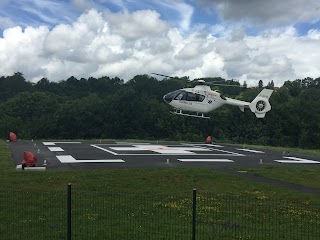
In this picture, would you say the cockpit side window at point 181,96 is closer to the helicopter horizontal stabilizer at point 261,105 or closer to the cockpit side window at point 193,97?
the cockpit side window at point 193,97

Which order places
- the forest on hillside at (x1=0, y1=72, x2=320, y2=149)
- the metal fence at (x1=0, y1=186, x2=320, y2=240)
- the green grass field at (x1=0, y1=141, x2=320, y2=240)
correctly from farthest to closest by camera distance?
the forest on hillside at (x1=0, y1=72, x2=320, y2=149)
the green grass field at (x1=0, y1=141, x2=320, y2=240)
the metal fence at (x1=0, y1=186, x2=320, y2=240)

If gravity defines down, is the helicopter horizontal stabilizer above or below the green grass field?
above

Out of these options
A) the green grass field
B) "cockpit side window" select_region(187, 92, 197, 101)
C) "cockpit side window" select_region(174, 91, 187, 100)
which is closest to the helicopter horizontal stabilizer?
"cockpit side window" select_region(187, 92, 197, 101)

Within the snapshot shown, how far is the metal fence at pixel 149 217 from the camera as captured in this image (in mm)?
10375

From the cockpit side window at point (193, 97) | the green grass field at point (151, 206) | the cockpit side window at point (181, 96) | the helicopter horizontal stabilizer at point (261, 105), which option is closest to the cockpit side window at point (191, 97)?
the cockpit side window at point (193, 97)

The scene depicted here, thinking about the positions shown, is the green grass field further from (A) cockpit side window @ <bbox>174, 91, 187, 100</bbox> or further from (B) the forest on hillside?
(B) the forest on hillside

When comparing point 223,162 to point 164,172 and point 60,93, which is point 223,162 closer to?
point 164,172

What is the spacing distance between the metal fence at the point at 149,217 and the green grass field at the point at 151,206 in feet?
0.09

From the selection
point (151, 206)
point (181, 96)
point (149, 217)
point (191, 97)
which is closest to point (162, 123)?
point (181, 96)

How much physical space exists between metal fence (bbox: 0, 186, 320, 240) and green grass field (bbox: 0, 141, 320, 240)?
3 cm

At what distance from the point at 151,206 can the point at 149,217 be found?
Answer: 1532 mm

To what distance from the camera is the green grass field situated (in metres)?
10.7

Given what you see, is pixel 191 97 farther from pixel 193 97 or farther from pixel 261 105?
pixel 261 105

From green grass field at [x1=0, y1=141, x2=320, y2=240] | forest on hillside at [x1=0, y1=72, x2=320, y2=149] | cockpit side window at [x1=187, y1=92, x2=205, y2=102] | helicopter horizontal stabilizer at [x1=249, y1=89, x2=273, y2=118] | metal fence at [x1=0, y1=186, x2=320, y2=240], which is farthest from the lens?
forest on hillside at [x1=0, y1=72, x2=320, y2=149]
